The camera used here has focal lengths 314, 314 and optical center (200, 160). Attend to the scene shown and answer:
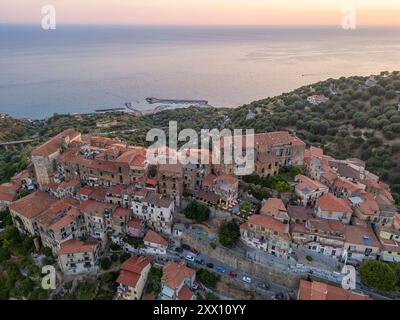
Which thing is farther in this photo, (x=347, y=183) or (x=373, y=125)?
(x=373, y=125)

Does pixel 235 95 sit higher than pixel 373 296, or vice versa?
pixel 235 95

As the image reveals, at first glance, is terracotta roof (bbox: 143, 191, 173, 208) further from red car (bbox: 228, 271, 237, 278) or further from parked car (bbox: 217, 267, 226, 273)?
red car (bbox: 228, 271, 237, 278)

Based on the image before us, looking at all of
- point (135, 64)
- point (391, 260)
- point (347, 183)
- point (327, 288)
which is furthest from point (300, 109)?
point (135, 64)

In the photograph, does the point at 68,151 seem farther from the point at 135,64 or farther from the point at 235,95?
the point at 135,64

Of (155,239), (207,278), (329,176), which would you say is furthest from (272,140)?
(155,239)

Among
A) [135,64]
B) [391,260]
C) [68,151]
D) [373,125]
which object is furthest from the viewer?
[135,64]

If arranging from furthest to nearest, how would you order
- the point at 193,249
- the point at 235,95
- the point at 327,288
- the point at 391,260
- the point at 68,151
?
the point at 235,95 → the point at 68,151 → the point at 193,249 → the point at 391,260 → the point at 327,288
